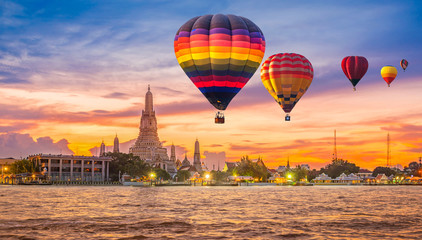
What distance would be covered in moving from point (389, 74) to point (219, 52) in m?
45.9

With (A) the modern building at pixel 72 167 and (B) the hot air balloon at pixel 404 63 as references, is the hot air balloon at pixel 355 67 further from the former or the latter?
(A) the modern building at pixel 72 167

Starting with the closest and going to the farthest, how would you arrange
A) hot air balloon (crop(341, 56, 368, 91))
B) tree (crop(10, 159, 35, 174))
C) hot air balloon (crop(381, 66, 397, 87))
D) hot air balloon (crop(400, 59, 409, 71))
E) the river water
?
1. the river water
2. hot air balloon (crop(341, 56, 368, 91))
3. hot air balloon (crop(381, 66, 397, 87))
4. hot air balloon (crop(400, 59, 409, 71))
5. tree (crop(10, 159, 35, 174))

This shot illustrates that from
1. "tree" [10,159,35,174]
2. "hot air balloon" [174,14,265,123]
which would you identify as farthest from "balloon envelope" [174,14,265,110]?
"tree" [10,159,35,174]

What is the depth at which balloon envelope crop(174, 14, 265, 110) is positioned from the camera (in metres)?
58.1

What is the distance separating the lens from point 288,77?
241ft

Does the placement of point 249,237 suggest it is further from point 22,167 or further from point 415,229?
point 22,167

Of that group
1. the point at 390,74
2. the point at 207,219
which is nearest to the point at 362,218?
the point at 207,219

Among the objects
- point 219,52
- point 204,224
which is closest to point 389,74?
point 219,52

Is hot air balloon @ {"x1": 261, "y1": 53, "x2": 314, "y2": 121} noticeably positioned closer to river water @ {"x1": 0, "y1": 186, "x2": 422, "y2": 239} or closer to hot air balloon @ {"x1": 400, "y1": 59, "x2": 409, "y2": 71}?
river water @ {"x1": 0, "y1": 186, "x2": 422, "y2": 239}

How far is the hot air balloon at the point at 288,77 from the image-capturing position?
73.4m

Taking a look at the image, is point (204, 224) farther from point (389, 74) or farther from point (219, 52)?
point (389, 74)

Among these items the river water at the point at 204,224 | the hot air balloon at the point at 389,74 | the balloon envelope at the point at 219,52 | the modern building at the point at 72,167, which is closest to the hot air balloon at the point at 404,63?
the hot air balloon at the point at 389,74

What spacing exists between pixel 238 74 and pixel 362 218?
71.7 ft

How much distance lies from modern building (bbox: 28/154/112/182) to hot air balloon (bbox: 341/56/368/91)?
424ft
